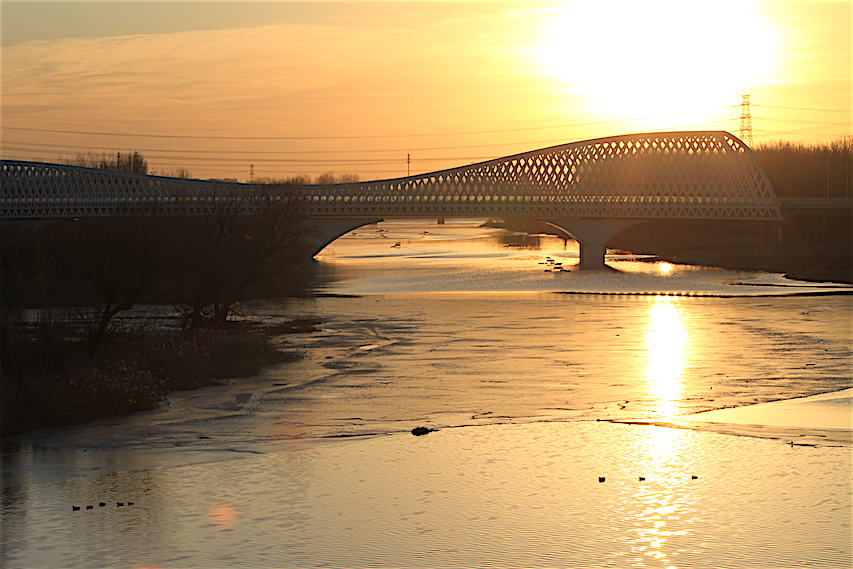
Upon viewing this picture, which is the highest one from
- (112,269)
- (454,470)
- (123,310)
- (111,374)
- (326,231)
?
(326,231)

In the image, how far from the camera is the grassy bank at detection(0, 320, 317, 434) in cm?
2470

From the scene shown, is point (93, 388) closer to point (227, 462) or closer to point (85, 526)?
point (227, 462)

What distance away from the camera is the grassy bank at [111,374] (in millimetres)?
24703

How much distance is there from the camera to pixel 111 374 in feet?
90.4

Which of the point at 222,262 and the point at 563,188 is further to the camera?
the point at 563,188

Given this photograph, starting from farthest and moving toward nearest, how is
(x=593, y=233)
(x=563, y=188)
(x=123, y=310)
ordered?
(x=563, y=188), (x=593, y=233), (x=123, y=310)

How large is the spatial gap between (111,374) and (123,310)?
341 inches

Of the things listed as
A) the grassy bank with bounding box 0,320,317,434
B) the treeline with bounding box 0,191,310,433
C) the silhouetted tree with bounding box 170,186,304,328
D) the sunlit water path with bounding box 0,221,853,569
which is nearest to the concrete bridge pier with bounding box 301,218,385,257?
the treeline with bounding box 0,191,310,433

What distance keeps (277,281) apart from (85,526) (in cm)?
3096

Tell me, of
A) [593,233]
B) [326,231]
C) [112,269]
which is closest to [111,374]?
[112,269]

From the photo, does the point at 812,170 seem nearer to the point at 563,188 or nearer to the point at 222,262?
the point at 563,188

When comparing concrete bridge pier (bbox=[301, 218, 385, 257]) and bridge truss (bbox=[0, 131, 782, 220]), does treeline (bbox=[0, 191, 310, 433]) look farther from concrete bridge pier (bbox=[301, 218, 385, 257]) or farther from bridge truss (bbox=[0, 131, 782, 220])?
bridge truss (bbox=[0, 131, 782, 220])

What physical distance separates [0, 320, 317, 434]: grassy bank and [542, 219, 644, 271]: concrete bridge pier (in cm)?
8225

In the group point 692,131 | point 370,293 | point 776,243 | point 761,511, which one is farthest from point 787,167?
point 761,511
